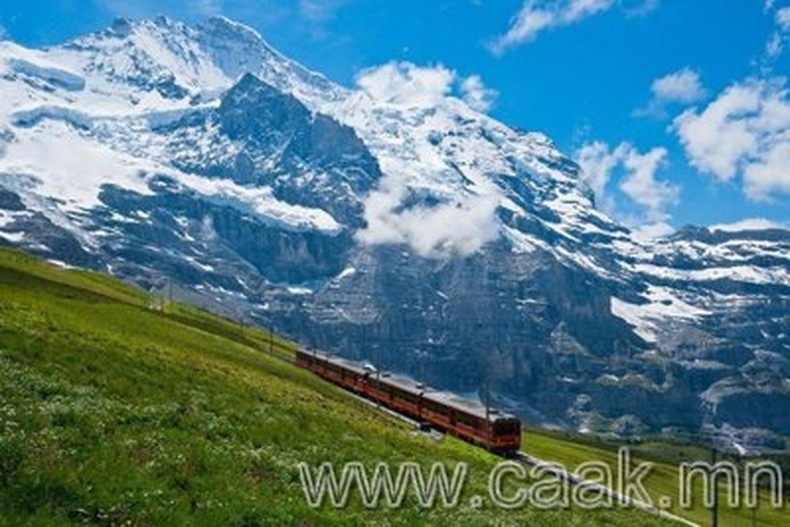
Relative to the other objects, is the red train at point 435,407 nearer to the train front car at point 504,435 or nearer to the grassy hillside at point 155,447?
Answer: the train front car at point 504,435

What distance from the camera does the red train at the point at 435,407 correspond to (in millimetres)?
77812

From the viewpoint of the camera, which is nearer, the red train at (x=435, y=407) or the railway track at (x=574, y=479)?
the railway track at (x=574, y=479)

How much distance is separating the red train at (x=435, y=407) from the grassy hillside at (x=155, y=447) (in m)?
32.4

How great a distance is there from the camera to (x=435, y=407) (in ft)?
281

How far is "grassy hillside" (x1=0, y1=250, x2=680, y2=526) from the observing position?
2050 centimetres

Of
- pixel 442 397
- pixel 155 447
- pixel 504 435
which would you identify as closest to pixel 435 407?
pixel 442 397

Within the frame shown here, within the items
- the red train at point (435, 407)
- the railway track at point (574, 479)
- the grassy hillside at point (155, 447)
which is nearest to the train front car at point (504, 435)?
the red train at point (435, 407)

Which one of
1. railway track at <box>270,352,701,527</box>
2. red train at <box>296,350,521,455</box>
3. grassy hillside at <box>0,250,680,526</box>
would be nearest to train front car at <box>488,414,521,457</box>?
red train at <box>296,350,521,455</box>

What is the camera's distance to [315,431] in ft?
121

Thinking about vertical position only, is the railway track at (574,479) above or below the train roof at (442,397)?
below

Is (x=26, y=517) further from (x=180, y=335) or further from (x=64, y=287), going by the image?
(x=64, y=287)

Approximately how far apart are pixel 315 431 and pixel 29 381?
12143mm

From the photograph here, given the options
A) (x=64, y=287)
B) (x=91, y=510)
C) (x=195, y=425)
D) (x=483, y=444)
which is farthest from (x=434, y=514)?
(x=64, y=287)

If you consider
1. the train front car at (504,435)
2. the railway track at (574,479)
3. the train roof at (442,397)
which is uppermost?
the train roof at (442,397)
